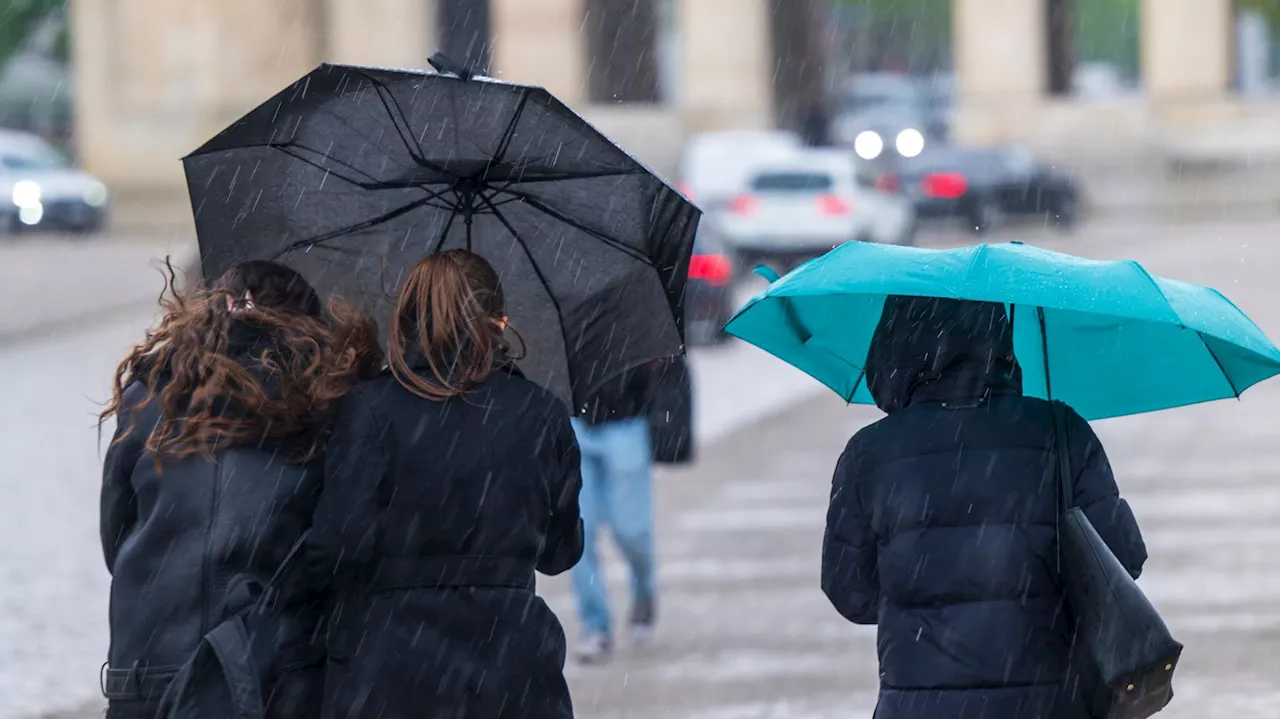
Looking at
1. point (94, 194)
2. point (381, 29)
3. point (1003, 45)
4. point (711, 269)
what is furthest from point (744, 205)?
point (1003, 45)

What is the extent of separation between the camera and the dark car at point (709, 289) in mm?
20312

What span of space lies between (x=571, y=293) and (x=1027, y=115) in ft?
132

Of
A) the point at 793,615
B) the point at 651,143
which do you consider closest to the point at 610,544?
the point at 793,615

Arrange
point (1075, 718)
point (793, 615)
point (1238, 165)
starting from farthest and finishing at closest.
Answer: point (1238, 165)
point (793, 615)
point (1075, 718)

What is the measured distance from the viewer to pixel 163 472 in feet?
13.7

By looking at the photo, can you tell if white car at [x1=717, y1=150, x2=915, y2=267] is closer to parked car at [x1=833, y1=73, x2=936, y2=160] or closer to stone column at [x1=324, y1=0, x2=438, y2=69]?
parked car at [x1=833, y1=73, x2=936, y2=160]

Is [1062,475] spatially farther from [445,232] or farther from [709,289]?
[709,289]

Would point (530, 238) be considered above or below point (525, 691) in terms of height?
above

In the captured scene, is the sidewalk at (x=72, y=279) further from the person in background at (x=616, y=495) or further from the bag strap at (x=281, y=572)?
the bag strap at (x=281, y=572)

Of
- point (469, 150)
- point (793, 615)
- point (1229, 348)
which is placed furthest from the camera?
point (793, 615)

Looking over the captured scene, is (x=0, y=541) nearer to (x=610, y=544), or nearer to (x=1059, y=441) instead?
(x=610, y=544)

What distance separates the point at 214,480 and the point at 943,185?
101 ft

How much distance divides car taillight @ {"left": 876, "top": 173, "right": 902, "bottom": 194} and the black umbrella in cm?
2688

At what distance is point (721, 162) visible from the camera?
1304 inches
